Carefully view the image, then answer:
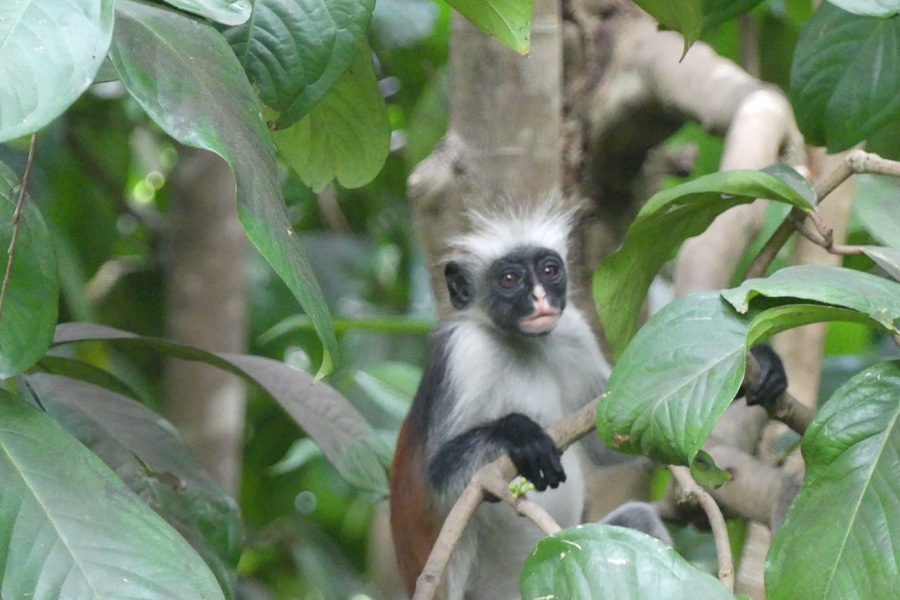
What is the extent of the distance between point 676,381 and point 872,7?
62 cm

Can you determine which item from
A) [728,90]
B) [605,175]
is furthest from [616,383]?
[605,175]

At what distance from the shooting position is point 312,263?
5.25 metres

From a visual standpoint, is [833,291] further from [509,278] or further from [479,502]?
[509,278]

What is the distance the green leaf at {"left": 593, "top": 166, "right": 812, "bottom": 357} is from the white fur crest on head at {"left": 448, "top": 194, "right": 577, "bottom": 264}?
4.03 feet

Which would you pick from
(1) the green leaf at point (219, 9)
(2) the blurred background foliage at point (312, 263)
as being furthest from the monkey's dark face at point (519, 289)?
(1) the green leaf at point (219, 9)

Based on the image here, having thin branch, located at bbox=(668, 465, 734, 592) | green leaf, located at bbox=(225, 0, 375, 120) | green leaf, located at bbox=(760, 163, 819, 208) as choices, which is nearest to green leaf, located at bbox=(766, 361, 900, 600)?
thin branch, located at bbox=(668, 465, 734, 592)

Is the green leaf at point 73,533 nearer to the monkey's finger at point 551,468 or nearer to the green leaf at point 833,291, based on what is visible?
the green leaf at point 833,291

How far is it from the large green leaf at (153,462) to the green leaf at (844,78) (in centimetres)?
146

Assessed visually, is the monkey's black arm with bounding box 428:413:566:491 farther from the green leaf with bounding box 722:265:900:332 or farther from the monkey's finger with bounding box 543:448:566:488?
the green leaf with bounding box 722:265:900:332

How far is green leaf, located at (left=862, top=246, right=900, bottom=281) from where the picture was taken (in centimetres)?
153

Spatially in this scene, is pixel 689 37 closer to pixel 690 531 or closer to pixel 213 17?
pixel 213 17

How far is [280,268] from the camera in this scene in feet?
3.59

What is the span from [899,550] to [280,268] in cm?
85

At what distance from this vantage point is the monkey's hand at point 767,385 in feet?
6.62
